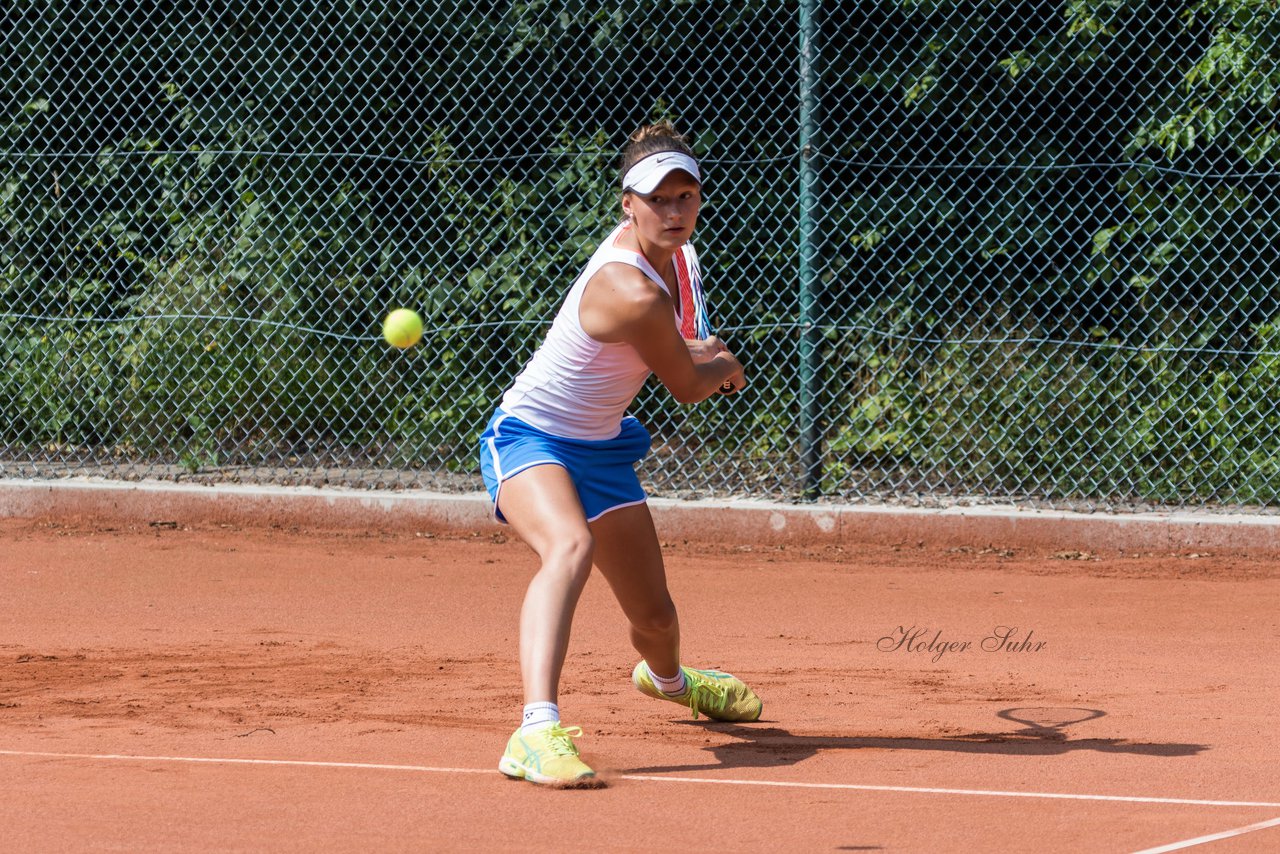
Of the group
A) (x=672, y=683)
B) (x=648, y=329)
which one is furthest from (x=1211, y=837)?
(x=648, y=329)

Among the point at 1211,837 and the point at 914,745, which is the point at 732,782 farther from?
the point at 1211,837

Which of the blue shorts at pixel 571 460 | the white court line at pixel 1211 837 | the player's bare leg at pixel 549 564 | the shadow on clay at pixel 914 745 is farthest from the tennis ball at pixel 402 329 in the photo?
the white court line at pixel 1211 837

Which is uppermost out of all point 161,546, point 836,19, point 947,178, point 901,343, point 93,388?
point 836,19

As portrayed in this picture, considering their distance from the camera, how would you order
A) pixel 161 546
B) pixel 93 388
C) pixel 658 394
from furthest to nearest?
1. pixel 93 388
2. pixel 658 394
3. pixel 161 546

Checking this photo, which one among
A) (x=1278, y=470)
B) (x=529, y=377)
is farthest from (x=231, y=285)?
(x=1278, y=470)

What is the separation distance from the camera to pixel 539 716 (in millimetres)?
3896

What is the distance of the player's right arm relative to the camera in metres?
4.02

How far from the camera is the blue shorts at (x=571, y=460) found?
4.25 m

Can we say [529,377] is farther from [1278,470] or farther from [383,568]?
[1278,470]

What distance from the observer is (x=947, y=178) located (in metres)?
7.89

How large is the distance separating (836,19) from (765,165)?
0.82 m

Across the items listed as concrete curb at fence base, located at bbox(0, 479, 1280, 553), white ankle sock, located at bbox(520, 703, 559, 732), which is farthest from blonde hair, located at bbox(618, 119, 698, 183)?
concrete curb at fence base, located at bbox(0, 479, 1280, 553)

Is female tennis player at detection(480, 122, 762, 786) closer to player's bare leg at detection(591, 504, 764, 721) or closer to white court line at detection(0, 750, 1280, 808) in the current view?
player's bare leg at detection(591, 504, 764, 721)

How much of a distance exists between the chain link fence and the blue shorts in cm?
353
